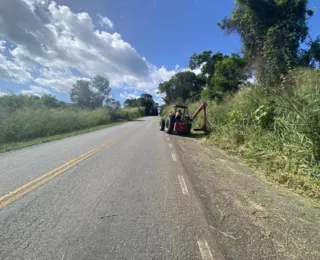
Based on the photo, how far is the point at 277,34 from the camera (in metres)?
12.2

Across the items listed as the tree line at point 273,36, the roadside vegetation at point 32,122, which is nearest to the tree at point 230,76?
the tree line at point 273,36

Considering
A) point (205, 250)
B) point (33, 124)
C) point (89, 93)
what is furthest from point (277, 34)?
point (89, 93)

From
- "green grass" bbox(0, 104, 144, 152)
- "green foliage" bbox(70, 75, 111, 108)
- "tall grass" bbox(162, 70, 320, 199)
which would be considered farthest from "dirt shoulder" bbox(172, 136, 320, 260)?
"green foliage" bbox(70, 75, 111, 108)

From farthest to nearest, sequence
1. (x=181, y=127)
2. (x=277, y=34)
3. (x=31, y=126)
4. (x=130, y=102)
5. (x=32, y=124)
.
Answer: (x=130, y=102), (x=181, y=127), (x=32, y=124), (x=31, y=126), (x=277, y=34)

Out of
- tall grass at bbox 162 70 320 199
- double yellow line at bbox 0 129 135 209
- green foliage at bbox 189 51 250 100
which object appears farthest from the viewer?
green foliage at bbox 189 51 250 100

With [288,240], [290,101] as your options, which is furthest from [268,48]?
[288,240]

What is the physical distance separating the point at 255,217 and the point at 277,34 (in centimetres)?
1267

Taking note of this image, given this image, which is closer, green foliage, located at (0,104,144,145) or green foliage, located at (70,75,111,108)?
green foliage, located at (0,104,144,145)

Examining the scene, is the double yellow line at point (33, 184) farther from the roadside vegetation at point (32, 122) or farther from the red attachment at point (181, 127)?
the red attachment at point (181, 127)

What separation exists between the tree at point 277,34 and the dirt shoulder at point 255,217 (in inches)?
363

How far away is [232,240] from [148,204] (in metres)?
1.54

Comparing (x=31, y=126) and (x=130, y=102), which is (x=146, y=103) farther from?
(x=31, y=126)

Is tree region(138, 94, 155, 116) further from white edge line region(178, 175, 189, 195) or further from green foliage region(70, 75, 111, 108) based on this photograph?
white edge line region(178, 175, 189, 195)

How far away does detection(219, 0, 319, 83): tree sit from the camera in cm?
1199
